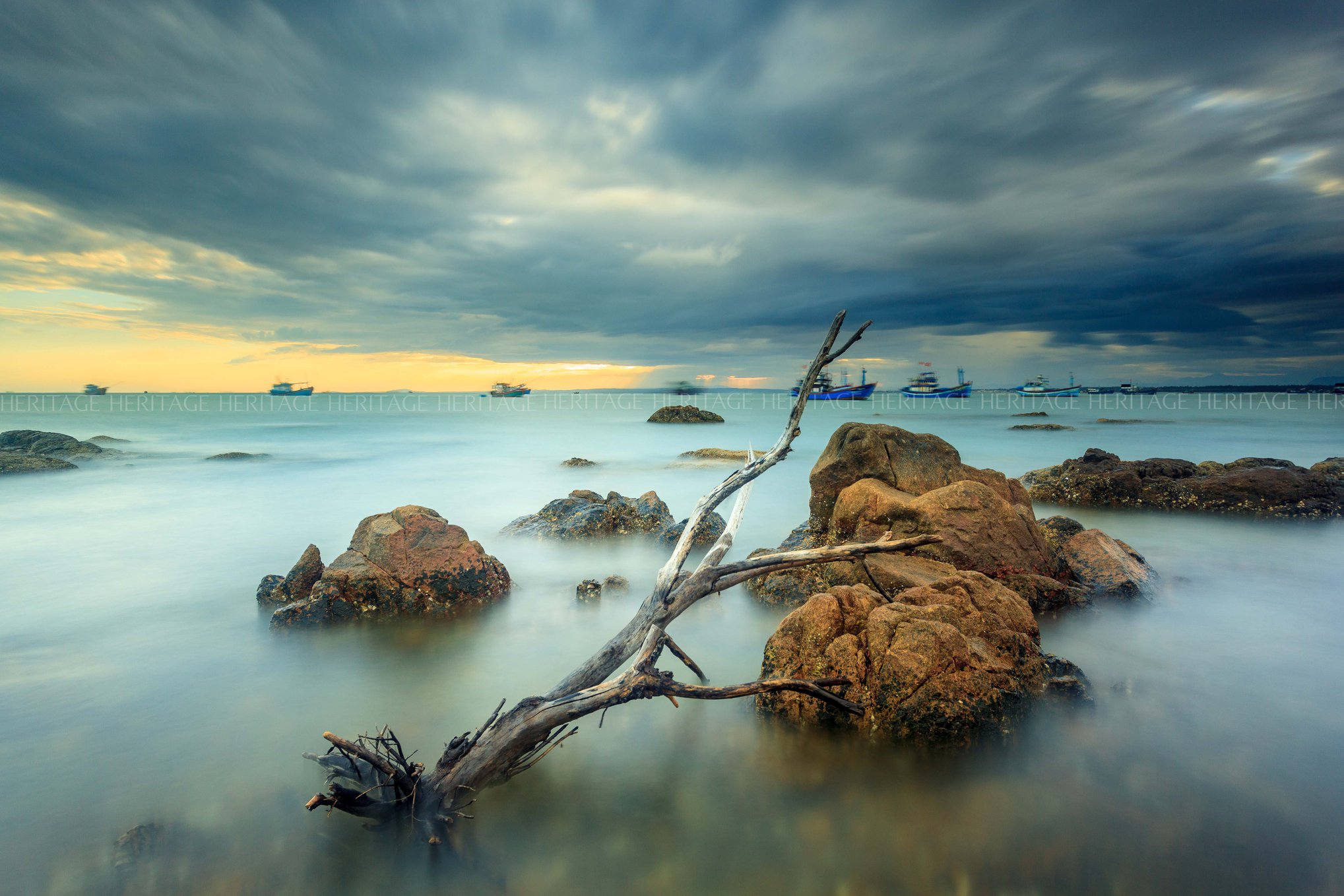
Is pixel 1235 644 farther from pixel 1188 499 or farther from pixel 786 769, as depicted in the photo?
pixel 1188 499

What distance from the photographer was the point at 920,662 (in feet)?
14.7

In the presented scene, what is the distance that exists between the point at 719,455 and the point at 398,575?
17.5 m

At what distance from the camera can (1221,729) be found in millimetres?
4938

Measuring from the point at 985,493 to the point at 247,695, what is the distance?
8057 mm

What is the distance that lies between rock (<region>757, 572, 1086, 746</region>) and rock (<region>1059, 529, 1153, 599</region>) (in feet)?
9.82

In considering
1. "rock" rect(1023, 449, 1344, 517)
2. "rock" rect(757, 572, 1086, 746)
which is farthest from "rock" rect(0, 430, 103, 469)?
"rock" rect(1023, 449, 1344, 517)

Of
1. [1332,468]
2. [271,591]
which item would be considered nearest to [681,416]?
→ [1332,468]

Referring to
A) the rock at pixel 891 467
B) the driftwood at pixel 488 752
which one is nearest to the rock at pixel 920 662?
the driftwood at pixel 488 752

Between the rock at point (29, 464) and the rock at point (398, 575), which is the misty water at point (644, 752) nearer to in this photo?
the rock at point (398, 575)

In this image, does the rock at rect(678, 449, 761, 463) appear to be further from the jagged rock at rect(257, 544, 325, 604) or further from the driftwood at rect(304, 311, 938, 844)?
the driftwood at rect(304, 311, 938, 844)

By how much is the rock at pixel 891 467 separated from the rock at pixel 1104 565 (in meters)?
0.96

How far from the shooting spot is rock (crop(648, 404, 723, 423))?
154 ft

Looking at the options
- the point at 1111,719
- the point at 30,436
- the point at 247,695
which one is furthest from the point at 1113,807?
the point at 30,436

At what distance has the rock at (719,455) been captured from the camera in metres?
23.2
